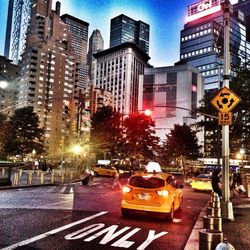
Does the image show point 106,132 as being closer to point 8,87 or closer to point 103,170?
point 103,170

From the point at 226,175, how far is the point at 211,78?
14358 centimetres

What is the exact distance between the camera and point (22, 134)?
68.2m

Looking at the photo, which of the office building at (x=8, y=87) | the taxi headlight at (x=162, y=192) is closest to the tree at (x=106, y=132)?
the taxi headlight at (x=162, y=192)

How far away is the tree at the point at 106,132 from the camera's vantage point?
67688 mm

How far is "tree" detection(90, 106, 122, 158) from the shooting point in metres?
67.7

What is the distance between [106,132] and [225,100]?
56.6 metres

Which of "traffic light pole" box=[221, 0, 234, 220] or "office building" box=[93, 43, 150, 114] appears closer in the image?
"traffic light pole" box=[221, 0, 234, 220]

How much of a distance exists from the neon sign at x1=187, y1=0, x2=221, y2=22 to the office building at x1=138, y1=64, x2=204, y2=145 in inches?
1176

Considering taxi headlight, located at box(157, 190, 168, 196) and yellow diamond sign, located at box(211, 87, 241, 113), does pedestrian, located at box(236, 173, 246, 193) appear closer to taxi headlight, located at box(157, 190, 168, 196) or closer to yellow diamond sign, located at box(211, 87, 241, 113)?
yellow diamond sign, located at box(211, 87, 241, 113)

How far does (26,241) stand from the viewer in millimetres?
7812

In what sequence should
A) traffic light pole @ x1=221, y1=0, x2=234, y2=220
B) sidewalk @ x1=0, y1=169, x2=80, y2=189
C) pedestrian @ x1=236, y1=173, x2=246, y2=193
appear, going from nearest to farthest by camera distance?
traffic light pole @ x1=221, y1=0, x2=234, y2=220
pedestrian @ x1=236, y1=173, x2=246, y2=193
sidewalk @ x1=0, y1=169, x2=80, y2=189

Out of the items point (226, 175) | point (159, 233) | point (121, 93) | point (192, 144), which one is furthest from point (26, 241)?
point (121, 93)

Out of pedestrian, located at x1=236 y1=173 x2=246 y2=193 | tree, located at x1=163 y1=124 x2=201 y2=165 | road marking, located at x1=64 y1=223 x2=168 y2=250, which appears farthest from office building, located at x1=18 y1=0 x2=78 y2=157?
road marking, located at x1=64 y1=223 x2=168 y2=250

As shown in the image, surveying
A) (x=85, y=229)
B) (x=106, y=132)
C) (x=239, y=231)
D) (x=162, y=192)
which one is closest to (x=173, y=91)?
(x=106, y=132)
